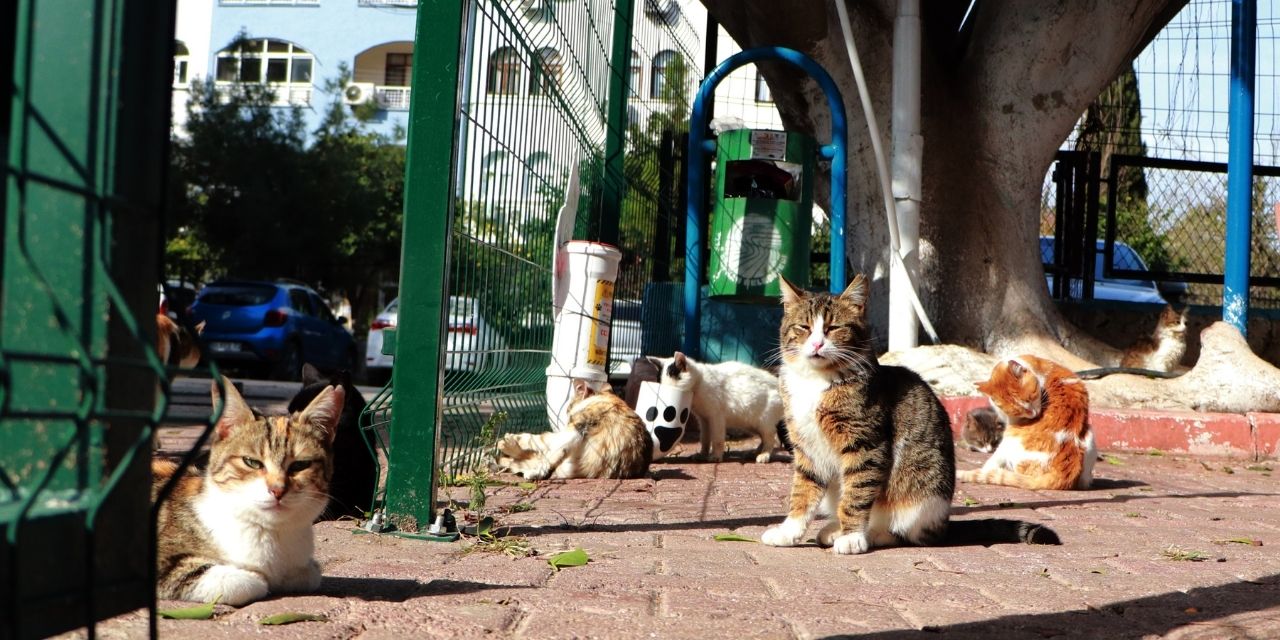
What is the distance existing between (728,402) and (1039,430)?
1.94 m

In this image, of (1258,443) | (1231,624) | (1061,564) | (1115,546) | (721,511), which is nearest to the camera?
(1231,624)

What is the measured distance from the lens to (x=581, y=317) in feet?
22.2

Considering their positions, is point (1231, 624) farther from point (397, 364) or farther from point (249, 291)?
point (249, 291)

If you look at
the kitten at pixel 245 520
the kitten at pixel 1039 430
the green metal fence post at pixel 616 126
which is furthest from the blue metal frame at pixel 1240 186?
the kitten at pixel 245 520

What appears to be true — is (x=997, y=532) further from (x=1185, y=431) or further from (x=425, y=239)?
(x=1185, y=431)

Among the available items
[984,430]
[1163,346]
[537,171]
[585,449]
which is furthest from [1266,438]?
[537,171]

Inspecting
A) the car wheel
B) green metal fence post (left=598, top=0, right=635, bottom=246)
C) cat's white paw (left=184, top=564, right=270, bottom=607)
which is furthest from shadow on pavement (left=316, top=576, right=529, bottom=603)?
the car wheel

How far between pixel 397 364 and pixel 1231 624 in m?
2.67

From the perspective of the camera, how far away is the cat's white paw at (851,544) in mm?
4105

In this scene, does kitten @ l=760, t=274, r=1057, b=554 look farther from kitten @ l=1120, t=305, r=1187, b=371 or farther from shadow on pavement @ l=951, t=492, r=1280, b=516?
kitten @ l=1120, t=305, r=1187, b=371

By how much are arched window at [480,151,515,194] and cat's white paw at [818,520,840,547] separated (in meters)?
2.02

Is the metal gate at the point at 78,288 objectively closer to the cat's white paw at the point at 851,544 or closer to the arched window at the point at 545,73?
the cat's white paw at the point at 851,544

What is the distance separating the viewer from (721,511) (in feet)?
16.4

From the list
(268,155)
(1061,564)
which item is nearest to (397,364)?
(1061,564)
